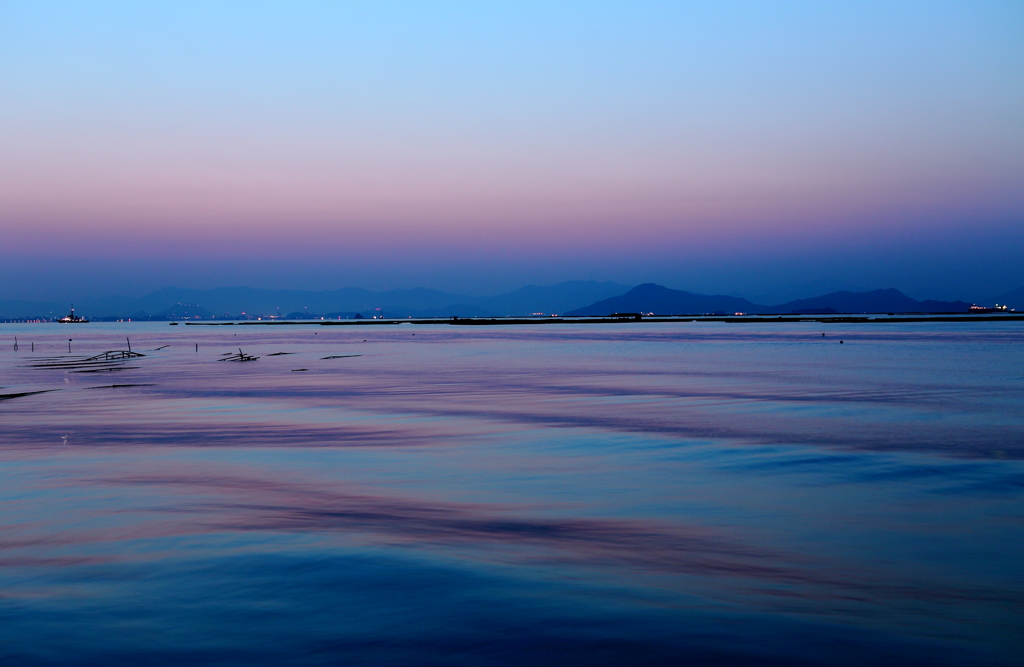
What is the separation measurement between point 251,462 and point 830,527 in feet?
36.7

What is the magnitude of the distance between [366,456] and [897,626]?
11577mm

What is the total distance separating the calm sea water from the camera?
23.5 ft

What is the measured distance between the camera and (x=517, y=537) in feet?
34.1

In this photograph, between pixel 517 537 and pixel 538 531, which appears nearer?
pixel 517 537

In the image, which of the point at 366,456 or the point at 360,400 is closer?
the point at 366,456

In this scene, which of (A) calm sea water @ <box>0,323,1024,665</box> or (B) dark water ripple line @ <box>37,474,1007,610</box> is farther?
(B) dark water ripple line @ <box>37,474,1007,610</box>

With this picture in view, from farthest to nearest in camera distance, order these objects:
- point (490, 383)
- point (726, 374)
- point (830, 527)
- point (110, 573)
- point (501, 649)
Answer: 1. point (726, 374)
2. point (490, 383)
3. point (830, 527)
4. point (110, 573)
5. point (501, 649)

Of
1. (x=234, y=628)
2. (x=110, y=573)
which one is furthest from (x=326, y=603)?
(x=110, y=573)

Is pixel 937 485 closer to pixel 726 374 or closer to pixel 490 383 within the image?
pixel 490 383

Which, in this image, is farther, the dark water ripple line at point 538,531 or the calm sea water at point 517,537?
the dark water ripple line at point 538,531

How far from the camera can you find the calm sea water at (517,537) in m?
7.15

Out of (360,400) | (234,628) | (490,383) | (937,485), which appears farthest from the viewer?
(490,383)

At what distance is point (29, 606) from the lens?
7977 millimetres

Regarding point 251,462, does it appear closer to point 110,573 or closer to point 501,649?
point 110,573
